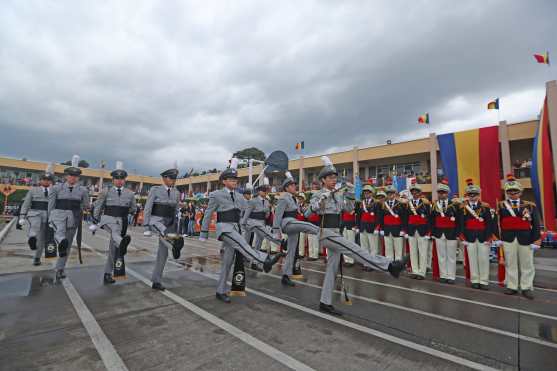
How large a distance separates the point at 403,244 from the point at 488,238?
2.03 m

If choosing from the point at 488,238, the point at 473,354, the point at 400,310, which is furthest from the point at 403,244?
the point at 473,354

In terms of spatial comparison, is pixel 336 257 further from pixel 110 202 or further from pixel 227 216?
pixel 110 202

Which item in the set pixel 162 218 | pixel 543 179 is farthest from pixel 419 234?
pixel 543 179

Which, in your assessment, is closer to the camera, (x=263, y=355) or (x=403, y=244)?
(x=263, y=355)

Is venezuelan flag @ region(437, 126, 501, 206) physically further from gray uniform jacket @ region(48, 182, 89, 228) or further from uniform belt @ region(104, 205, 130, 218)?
gray uniform jacket @ region(48, 182, 89, 228)

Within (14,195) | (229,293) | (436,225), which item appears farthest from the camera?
(14,195)

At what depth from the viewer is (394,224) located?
755 centimetres

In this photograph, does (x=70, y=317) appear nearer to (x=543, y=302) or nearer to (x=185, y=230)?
(x=543, y=302)

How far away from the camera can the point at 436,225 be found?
676 cm

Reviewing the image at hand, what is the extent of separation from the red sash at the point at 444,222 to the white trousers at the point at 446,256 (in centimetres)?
25

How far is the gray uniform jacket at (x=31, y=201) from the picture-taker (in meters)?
6.68

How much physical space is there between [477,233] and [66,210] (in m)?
8.84

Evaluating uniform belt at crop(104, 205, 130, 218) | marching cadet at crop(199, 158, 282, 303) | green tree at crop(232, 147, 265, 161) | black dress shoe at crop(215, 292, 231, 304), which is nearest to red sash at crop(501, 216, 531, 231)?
marching cadet at crop(199, 158, 282, 303)

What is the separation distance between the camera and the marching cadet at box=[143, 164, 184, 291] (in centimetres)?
489
